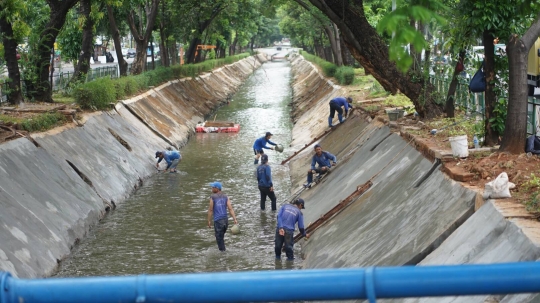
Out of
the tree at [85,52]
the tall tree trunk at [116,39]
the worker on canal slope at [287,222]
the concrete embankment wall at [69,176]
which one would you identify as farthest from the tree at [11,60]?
the worker on canal slope at [287,222]

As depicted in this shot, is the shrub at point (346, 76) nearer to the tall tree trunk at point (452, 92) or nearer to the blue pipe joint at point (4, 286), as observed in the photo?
the tall tree trunk at point (452, 92)

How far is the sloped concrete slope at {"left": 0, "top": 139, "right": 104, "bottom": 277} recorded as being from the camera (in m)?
13.6

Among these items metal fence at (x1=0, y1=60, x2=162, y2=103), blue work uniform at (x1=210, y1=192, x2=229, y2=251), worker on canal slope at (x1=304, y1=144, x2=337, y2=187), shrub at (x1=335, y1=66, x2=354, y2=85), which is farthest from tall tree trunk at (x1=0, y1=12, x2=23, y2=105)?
shrub at (x1=335, y1=66, x2=354, y2=85)

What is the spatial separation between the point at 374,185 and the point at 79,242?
6238 millimetres

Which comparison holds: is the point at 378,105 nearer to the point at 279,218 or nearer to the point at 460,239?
the point at 279,218

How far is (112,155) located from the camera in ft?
75.7

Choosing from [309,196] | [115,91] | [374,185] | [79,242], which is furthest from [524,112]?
[115,91]

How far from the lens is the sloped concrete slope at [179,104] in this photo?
30.8 metres

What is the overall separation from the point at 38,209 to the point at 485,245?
388 inches

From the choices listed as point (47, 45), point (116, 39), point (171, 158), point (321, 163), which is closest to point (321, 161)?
point (321, 163)

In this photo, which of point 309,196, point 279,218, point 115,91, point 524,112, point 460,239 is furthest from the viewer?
point 115,91

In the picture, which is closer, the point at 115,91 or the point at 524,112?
Answer: the point at 524,112

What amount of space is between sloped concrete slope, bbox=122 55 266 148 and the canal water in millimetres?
1722

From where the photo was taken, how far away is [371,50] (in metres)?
20.2
